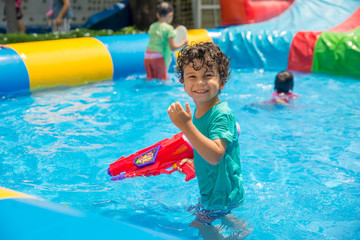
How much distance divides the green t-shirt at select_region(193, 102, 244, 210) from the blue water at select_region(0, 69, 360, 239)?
0.40m

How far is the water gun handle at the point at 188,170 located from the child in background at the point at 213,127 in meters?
0.19

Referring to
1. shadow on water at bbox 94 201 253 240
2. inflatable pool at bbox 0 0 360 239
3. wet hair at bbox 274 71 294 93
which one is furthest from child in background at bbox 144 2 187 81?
shadow on water at bbox 94 201 253 240

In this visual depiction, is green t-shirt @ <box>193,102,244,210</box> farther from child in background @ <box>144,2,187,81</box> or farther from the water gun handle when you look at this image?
child in background @ <box>144,2,187,81</box>

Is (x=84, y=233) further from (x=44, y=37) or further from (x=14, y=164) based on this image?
(x=44, y=37)

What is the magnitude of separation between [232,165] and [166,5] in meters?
4.28

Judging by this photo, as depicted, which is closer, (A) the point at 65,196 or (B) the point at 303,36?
(A) the point at 65,196

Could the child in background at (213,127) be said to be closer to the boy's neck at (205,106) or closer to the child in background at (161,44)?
the boy's neck at (205,106)

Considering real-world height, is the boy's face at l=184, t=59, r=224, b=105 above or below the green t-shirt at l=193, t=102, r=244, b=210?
above

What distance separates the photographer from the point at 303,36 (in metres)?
7.12

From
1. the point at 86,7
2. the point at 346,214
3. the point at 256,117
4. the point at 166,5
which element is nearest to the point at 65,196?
the point at 346,214

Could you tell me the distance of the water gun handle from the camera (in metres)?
2.30

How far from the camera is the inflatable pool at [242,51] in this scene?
221 inches

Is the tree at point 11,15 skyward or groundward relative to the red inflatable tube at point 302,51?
skyward

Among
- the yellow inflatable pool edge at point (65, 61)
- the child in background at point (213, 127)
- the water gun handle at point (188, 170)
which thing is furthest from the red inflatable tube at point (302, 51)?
the child in background at point (213, 127)
